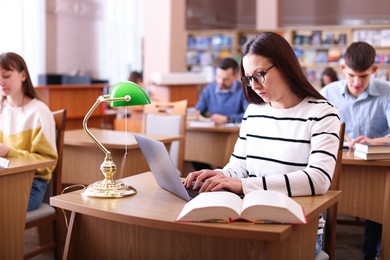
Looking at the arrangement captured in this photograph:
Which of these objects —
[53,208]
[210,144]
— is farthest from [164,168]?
[210,144]

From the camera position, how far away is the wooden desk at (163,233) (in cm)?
163

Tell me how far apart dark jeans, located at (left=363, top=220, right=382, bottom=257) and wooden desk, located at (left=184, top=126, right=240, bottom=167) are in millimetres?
1470

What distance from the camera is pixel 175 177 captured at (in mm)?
1924

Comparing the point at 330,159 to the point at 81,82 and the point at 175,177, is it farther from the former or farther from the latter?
the point at 81,82

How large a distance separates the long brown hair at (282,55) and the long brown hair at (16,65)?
165 centimetres

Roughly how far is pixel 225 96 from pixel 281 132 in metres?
3.35

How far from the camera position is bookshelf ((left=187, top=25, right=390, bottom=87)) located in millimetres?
9930

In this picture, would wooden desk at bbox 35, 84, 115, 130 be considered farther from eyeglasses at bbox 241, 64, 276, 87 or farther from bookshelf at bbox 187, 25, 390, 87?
bookshelf at bbox 187, 25, 390, 87

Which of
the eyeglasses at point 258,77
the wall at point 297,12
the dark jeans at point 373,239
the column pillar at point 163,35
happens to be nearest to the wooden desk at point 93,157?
the dark jeans at point 373,239

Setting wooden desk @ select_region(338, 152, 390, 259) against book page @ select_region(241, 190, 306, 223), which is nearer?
book page @ select_region(241, 190, 306, 223)

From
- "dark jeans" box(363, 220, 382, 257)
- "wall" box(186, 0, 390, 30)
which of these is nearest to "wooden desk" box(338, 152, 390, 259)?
"dark jeans" box(363, 220, 382, 257)

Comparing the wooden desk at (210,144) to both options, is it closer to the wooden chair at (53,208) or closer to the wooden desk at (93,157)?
the wooden desk at (93,157)

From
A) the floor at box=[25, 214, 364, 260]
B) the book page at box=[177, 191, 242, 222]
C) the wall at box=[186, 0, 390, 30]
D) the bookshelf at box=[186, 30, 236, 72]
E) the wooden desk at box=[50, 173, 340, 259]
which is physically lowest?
the floor at box=[25, 214, 364, 260]

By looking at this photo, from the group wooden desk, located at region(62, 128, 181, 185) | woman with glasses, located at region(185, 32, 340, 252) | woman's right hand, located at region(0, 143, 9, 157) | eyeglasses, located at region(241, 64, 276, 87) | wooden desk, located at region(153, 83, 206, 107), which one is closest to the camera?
woman with glasses, located at region(185, 32, 340, 252)
